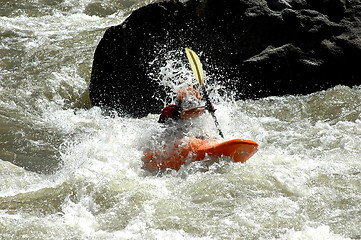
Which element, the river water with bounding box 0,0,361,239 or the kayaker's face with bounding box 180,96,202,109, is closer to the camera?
the river water with bounding box 0,0,361,239

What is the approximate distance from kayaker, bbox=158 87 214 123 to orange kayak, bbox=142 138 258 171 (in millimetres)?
299

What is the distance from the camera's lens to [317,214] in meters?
3.74

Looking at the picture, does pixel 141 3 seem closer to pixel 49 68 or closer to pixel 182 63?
pixel 49 68

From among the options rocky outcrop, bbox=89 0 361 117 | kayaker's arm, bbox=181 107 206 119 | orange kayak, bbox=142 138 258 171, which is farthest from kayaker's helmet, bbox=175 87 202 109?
rocky outcrop, bbox=89 0 361 117

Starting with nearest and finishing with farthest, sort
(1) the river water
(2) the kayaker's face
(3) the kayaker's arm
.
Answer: (1) the river water < (3) the kayaker's arm < (2) the kayaker's face

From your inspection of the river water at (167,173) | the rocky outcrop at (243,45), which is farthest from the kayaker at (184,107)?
the rocky outcrop at (243,45)

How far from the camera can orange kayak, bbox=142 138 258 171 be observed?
4.67 meters

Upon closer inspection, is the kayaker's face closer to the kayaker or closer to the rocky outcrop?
the kayaker

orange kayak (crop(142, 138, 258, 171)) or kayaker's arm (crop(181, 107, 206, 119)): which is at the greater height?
kayaker's arm (crop(181, 107, 206, 119))

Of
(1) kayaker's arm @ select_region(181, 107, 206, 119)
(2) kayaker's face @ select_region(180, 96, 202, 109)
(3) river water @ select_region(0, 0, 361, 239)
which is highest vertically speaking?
(2) kayaker's face @ select_region(180, 96, 202, 109)

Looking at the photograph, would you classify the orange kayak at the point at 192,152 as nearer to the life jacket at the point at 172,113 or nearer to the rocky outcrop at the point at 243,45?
the life jacket at the point at 172,113

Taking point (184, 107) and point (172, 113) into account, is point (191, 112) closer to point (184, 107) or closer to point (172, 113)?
point (184, 107)

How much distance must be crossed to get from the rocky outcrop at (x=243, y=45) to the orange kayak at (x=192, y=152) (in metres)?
2.10

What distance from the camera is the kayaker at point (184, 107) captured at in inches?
198
